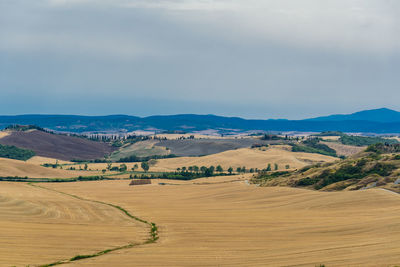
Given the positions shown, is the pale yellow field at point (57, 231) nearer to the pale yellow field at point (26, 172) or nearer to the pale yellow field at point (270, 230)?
the pale yellow field at point (270, 230)

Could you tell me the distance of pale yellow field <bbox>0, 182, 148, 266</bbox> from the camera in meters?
Answer: 53.3

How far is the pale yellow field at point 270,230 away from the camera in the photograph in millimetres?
48188

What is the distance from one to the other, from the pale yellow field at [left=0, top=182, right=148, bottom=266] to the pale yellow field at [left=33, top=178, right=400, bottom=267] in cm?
283

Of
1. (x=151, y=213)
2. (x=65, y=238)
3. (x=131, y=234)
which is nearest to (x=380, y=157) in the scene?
(x=151, y=213)

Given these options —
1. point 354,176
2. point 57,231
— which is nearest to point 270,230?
point 57,231

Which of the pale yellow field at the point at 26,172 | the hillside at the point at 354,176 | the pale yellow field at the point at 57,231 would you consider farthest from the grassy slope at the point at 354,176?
the pale yellow field at the point at 26,172

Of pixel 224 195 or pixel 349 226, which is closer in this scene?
pixel 349 226

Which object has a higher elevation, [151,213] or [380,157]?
[380,157]

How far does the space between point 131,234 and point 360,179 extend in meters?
62.0

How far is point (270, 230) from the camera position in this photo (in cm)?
6612

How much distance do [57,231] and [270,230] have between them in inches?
1047

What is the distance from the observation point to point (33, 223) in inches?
2901

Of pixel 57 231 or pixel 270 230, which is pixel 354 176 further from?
pixel 57 231

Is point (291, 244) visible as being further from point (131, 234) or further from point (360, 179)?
point (360, 179)
